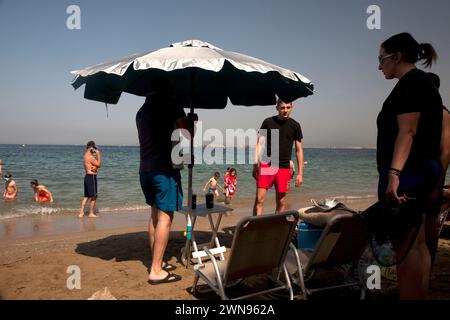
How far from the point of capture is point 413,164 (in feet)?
6.65

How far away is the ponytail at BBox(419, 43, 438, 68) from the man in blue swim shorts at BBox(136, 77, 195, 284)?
202cm

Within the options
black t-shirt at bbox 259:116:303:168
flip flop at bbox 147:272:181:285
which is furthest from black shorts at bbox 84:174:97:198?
flip flop at bbox 147:272:181:285

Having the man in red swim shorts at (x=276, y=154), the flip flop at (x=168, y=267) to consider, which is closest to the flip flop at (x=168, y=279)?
the flip flop at (x=168, y=267)

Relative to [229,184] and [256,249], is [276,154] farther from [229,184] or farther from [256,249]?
[229,184]

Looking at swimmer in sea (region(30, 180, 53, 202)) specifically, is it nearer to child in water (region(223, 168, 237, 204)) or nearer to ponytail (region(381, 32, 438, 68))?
child in water (region(223, 168, 237, 204))

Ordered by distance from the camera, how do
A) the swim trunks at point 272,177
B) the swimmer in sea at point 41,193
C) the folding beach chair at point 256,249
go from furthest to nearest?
the swimmer in sea at point 41,193
the swim trunks at point 272,177
the folding beach chair at point 256,249

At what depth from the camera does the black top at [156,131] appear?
328 cm

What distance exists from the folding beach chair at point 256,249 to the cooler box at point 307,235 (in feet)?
3.14

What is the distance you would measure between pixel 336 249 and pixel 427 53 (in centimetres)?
166

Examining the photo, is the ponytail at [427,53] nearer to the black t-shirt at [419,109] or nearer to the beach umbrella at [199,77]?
the black t-shirt at [419,109]

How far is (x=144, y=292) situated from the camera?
10.6 feet

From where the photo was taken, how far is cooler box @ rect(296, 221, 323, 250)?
12.2ft

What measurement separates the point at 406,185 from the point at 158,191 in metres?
2.18
